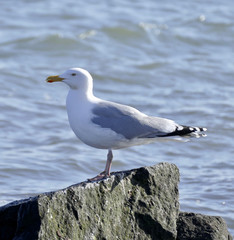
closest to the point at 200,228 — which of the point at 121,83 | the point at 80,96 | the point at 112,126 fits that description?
the point at 112,126

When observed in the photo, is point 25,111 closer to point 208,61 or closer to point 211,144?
point 211,144

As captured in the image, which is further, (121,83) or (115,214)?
(121,83)

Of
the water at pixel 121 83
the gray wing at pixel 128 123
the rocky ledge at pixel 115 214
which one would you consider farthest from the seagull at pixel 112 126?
the water at pixel 121 83

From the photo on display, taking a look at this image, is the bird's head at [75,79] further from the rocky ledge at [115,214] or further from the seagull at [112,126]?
the rocky ledge at [115,214]

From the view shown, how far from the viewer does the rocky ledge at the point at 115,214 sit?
4367mm

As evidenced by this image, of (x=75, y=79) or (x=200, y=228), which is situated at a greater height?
(x=75, y=79)

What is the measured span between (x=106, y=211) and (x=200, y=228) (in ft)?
3.33

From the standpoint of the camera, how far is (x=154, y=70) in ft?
47.0

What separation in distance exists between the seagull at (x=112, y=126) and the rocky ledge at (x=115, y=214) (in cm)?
34

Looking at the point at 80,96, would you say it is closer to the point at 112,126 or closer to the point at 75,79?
the point at 75,79

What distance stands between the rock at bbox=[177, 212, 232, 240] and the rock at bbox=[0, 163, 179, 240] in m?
0.18

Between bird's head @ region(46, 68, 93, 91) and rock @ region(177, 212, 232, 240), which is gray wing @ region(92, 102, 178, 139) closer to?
bird's head @ region(46, 68, 93, 91)

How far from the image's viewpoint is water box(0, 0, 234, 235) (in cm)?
855

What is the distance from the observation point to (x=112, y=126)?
5402 millimetres
